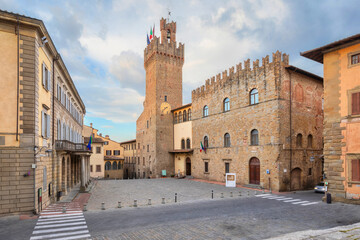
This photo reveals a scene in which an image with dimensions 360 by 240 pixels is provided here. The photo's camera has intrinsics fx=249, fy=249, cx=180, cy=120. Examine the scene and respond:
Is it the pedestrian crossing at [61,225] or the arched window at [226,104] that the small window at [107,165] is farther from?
the pedestrian crossing at [61,225]

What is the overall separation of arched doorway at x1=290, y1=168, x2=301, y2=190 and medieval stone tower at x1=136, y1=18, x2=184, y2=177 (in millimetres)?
22569

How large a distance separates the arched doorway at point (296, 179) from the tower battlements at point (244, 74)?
9.96 metres

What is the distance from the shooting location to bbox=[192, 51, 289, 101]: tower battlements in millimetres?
25625

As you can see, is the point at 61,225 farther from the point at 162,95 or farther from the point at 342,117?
the point at 162,95

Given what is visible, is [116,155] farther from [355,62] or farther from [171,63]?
[355,62]

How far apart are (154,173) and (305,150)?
2529 centimetres

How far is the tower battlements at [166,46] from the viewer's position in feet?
147

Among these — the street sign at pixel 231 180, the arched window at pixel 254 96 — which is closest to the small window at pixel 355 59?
the arched window at pixel 254 96

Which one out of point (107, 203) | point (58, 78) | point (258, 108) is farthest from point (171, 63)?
point (107, 203)

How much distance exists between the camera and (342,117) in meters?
17.7

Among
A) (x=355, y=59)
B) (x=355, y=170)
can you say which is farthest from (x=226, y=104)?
(x=355, y=170)

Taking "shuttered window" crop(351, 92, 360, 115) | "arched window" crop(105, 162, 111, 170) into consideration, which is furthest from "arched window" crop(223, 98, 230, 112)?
"arched window" crop(105, 162, 111, 170)

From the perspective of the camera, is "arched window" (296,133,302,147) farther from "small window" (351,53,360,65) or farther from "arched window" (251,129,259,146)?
"small window" (351,53,360,65)

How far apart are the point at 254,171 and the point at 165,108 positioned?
2155cm
